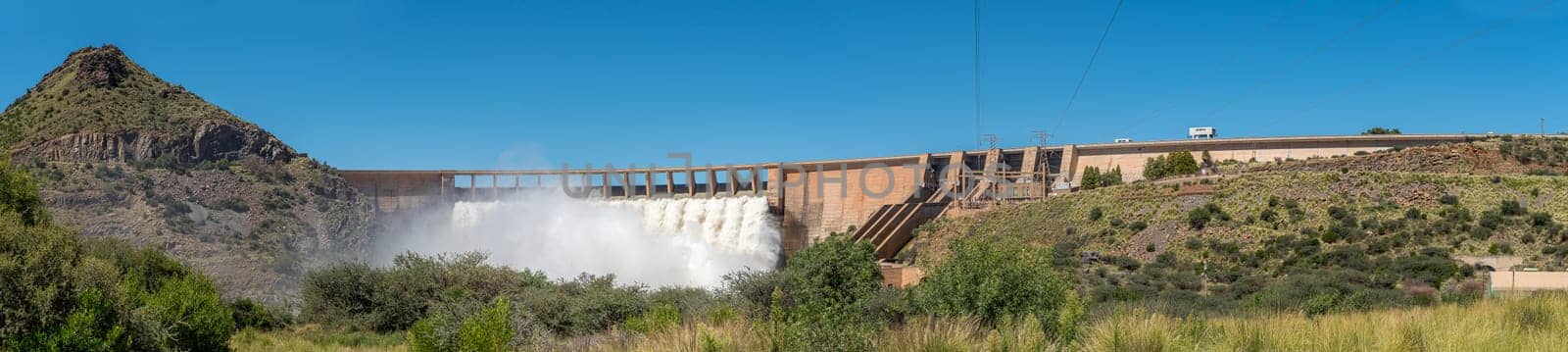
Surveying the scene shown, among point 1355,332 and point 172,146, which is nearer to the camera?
point 1355,332

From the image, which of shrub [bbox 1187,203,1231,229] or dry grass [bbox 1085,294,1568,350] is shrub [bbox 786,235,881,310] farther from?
dry grass [bbox 1085,294,1568,350]

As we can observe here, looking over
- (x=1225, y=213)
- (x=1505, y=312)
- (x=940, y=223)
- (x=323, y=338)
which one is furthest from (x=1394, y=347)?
(x=940, y=223)

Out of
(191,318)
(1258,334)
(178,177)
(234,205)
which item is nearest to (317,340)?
(191,318)

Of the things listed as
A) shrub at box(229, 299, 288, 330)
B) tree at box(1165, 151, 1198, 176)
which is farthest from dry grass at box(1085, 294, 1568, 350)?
tree at box(1165, 151, 1198, 176)

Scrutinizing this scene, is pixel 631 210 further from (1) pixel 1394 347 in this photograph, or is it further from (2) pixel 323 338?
(1) pixel 1394 347

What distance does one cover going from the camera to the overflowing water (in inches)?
2485

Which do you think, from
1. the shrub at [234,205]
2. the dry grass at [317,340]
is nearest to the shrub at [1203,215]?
the dry grass at [317,340]

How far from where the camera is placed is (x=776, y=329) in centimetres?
1059

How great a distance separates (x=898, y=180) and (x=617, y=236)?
1843cm

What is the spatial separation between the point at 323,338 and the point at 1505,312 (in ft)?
77.6

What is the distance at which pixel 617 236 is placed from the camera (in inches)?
2729

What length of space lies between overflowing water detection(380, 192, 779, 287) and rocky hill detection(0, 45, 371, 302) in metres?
8.95

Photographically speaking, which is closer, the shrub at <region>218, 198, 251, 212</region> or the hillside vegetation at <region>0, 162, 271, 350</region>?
the hillside vegetation at <region>0, 162, 271, 350</region>

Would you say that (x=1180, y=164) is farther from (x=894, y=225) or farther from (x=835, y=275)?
(x=835, y=275)
